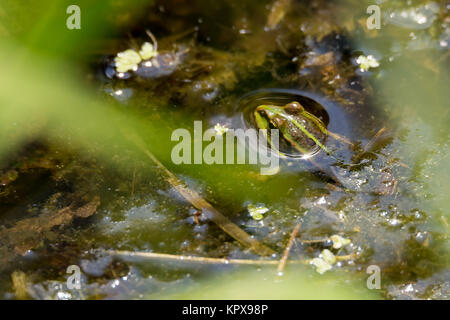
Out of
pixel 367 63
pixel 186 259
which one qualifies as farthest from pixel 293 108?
pixel 186 259

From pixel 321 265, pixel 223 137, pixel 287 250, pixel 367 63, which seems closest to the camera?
pixel 321 265

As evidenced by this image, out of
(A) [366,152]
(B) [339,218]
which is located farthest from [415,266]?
(A) [366,152]

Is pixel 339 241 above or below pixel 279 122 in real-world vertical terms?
below

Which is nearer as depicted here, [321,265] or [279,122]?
[321,265]

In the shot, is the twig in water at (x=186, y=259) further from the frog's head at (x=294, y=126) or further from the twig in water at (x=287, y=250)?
the frog's head at (x=294, y=126)

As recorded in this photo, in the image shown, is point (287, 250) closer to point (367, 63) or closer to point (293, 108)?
point (293, 108)

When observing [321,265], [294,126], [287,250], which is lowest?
[321,265]
